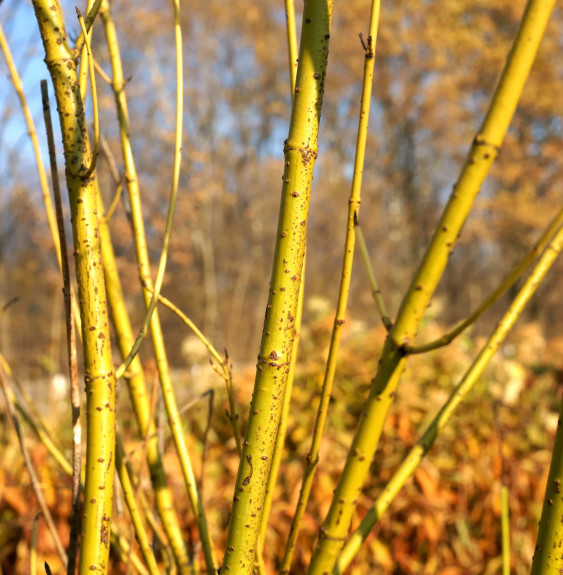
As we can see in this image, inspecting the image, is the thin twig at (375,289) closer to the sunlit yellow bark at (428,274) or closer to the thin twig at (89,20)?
the sunlit yellow bark at (428,274)

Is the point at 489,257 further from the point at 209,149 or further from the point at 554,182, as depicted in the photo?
the point at 209,149

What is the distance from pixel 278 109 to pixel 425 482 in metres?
13.6

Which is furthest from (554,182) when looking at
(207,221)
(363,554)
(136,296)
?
(363,554)

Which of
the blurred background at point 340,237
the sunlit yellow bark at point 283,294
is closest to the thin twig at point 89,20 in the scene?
the sunlit yellow bark at point 283,294

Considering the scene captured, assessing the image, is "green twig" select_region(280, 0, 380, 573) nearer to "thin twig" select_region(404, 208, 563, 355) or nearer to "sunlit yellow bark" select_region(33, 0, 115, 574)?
"thin twig" select_region(404, 208, 563, 355)

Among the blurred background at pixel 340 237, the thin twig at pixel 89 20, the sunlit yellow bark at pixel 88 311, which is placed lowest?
the sunlit yellow bark at pixel 88 311

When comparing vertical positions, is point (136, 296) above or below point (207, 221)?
below

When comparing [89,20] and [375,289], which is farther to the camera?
[375,289]

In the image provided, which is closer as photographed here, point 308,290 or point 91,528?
point 91,528

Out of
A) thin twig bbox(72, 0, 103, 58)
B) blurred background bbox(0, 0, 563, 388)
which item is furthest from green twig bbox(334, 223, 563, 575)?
blurred background bbox(0, 0, 563, 388)

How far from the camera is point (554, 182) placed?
12.0m

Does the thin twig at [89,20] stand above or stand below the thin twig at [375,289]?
above

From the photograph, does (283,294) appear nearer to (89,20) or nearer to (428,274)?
(428,274)

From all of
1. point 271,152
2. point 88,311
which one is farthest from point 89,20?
point 271,152
